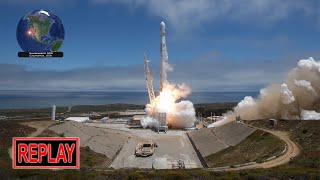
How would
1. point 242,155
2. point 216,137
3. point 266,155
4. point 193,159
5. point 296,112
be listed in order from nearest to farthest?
point 266,155 → point 242,155 → point 193,159 → point 216,137 → point 296,112

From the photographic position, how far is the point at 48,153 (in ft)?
71.6

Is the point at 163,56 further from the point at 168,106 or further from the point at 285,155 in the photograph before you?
the point at 285,155

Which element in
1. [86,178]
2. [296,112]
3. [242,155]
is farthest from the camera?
[296,112]

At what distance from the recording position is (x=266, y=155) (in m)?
48.5

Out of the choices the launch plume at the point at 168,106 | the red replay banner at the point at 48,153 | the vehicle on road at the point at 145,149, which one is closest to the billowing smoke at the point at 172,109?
the launch plume at the point at 168,106

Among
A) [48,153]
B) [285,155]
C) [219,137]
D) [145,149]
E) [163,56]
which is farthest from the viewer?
[163,56]

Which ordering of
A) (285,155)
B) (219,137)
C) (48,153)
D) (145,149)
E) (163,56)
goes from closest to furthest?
1. (48,153)
2. (285,155)
3. (145,149)
4. (219,137)
5. (163,56)

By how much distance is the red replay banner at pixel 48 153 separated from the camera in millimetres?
21609

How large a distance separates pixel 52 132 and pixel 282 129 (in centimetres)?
4219

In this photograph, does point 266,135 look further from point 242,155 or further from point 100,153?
point 100,153

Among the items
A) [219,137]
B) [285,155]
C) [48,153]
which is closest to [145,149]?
[219,137]

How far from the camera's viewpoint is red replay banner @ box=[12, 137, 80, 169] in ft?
70.9

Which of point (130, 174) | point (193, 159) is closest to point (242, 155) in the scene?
point (193, 159)

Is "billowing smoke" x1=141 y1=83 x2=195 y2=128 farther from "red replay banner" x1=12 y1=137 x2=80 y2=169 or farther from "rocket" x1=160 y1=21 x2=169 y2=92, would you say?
"red replay banner" x1=12 y1=137 x2=80 y2=169
